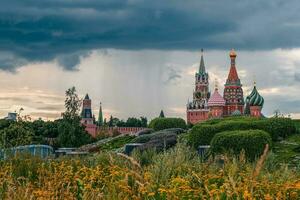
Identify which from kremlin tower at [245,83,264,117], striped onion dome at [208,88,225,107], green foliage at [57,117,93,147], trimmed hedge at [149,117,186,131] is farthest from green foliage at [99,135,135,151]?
striped onion dome at [208,88,225,107]

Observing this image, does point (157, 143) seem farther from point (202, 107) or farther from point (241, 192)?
point (202, 107)

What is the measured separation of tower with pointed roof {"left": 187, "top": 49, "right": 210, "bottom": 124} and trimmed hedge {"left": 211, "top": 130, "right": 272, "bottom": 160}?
257 feet

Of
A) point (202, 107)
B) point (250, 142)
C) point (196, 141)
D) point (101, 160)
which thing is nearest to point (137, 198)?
point (101, 160)

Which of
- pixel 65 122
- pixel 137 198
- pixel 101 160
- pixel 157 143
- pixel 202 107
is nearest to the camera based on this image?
pixel 137 198

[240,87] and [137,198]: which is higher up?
[240,87]

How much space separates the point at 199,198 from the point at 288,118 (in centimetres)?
3023

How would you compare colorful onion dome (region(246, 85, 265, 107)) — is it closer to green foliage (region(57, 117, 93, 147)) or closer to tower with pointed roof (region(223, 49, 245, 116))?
tower with pointed roof (region(223, 49, 245, 116))

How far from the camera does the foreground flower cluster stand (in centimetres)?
621

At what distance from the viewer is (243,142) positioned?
26688mm

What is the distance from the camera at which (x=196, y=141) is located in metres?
32.8

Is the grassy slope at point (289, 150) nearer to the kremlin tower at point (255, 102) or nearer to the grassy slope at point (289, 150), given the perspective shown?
the grassy slope at point (289, 150)

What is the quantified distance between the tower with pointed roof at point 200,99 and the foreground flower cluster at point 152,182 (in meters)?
96.3

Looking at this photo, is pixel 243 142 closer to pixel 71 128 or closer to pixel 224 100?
pixel 71 128

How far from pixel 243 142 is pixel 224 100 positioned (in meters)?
69.0
